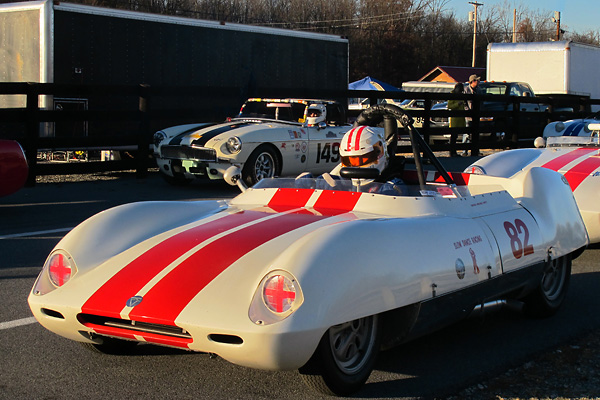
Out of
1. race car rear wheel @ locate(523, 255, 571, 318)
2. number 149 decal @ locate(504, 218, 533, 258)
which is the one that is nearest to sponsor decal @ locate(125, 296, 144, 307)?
number 149 decal @ locate(504, 218, 533, 258)

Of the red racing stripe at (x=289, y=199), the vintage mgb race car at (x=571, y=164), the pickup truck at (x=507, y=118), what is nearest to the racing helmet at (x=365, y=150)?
the red racing stripe at (x=289, y=199)

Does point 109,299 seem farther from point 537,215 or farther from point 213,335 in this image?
point 537,215

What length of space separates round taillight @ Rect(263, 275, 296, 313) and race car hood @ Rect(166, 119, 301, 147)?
879cm

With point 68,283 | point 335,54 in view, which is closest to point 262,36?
point 335,54

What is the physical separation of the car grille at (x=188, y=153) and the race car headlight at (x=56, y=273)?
7.94 m

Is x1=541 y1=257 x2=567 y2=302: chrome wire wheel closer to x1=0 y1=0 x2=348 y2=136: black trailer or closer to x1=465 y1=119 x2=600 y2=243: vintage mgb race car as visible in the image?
x1=465 y1=119 x2=600 y2=243: vintage mgb race car

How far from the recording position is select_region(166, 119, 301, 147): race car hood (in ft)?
40.9

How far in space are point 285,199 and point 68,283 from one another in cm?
150

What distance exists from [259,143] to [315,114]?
60.9 inches

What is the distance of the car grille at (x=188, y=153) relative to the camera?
12.3m

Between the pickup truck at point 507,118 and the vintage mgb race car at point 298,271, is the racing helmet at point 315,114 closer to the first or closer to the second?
Result: the pickup truck at point 507,118

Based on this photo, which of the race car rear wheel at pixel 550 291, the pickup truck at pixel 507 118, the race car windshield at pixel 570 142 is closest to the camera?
the race car rear wheel at pixel 550 291

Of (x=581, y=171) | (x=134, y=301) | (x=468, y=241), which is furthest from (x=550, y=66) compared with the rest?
(x=134, y=301)

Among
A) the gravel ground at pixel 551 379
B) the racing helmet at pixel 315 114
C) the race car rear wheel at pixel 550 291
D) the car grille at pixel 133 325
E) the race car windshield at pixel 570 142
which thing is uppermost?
the racing helmet at pixel 315 114
